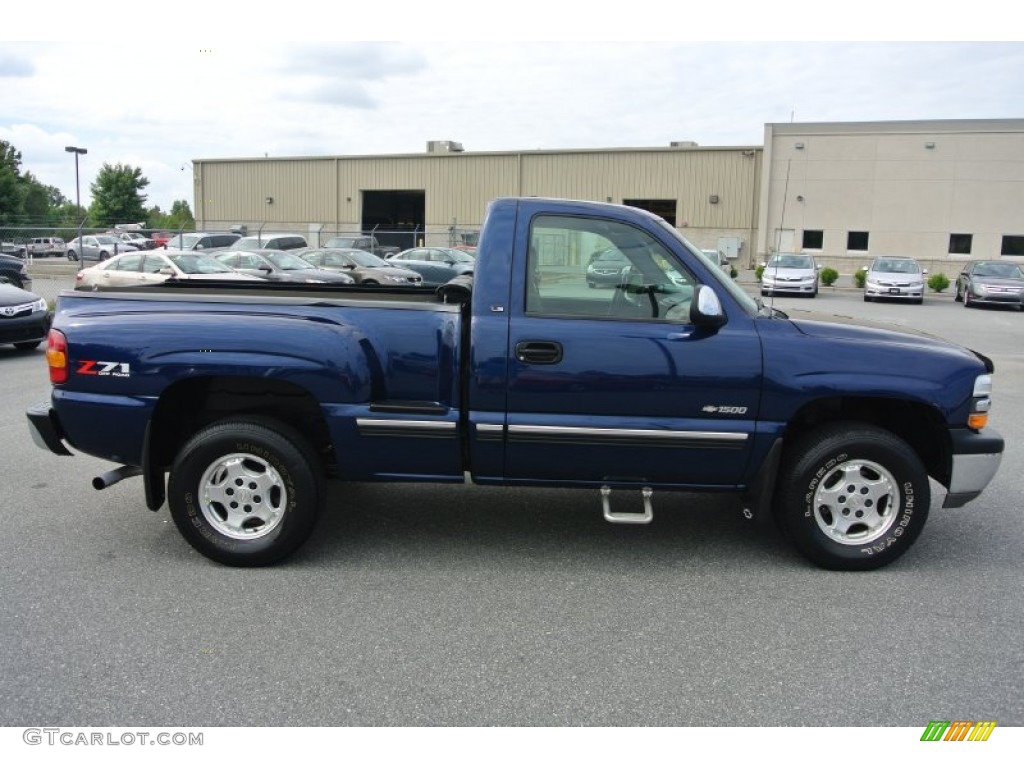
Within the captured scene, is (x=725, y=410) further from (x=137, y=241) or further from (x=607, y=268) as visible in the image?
(x=137, y=241)

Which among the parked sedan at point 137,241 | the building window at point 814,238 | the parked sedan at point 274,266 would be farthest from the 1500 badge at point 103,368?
the parked sedan at point 137,241

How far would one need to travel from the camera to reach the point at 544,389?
445cm

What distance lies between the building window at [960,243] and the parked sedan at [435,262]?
73.3 ft

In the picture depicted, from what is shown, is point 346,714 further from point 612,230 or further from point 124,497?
point 124,497

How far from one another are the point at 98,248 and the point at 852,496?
141 feet

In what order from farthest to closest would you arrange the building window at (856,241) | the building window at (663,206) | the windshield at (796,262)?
the building window at (663,206) < the building window at (856,241) < the windshield at (796,262)

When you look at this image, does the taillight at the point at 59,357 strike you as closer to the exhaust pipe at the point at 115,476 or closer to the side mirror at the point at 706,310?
the exhaust pipe at the point at 115,476

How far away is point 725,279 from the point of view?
15.4ft

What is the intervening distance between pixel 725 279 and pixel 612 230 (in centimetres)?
67

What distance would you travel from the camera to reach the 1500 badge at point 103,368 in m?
4.56

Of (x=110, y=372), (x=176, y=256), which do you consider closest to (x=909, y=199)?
(x=176, y=256)

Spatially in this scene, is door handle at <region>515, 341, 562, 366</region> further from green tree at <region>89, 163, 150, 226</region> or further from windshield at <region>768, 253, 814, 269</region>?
green tree at <region>89, 163, 150, 226</region>

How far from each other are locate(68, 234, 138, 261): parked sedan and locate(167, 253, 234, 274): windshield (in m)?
20.3

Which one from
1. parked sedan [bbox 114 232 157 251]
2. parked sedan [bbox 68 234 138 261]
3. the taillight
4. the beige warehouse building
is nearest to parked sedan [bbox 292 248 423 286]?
the beige warehouse building
